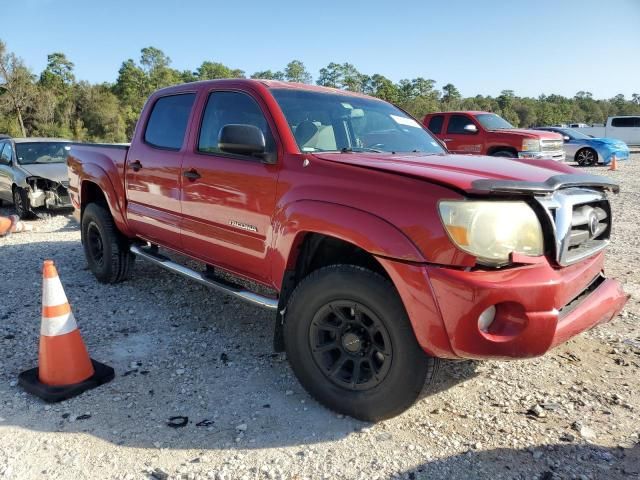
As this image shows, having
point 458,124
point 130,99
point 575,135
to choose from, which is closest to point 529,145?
point 458,124

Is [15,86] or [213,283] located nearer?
[213,283]

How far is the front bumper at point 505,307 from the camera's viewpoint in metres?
2.24

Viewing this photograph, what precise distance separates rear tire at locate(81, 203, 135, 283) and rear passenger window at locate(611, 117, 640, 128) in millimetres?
27124

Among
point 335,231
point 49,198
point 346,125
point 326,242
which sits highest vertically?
point 346,125

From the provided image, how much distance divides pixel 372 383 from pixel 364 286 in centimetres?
54

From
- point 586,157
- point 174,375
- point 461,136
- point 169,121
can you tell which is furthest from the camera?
point 586,157

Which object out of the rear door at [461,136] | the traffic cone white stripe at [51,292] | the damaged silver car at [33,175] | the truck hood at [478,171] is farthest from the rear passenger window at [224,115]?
the rear door at [461,136]

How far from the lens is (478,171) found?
265 cm

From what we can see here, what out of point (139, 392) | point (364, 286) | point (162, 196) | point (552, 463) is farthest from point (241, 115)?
point (552, 463)

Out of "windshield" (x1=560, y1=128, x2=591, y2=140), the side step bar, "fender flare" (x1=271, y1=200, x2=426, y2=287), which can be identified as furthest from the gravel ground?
"windshield" (x1=560, y1=128, x2=591, y2=140)

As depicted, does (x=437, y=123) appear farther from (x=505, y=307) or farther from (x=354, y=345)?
(x=505, y=307)

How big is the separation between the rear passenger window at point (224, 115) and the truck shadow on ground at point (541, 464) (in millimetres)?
2232

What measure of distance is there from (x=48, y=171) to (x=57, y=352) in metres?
7.34

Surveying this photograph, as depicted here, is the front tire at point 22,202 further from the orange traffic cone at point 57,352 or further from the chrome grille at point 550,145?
the chrome grille at point 550,145
